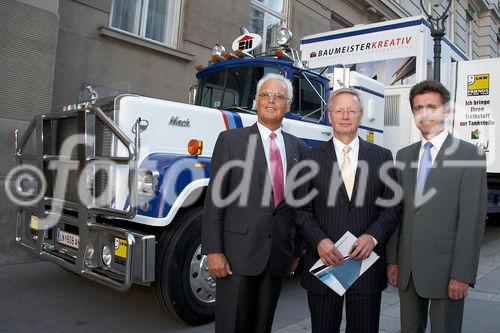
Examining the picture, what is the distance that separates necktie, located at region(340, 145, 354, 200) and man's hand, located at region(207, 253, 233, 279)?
2.48 ft

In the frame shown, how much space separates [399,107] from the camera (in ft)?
22.6

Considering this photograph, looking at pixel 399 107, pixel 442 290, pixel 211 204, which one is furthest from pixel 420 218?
pixel 399 107

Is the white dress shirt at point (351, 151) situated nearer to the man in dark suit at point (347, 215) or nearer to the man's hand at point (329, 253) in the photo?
the man in dark suit at point (347, 215)

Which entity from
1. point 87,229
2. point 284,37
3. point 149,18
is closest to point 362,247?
point 87,229

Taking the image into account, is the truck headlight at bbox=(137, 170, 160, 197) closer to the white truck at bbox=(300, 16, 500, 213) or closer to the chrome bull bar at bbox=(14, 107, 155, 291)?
the chrome bull bar at bbox=(14, 107, 155, 291)

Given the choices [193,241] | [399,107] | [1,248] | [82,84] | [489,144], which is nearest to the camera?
[193,241]

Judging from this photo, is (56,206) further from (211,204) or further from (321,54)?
(321,54)

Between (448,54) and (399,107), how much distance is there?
2335 millimetres

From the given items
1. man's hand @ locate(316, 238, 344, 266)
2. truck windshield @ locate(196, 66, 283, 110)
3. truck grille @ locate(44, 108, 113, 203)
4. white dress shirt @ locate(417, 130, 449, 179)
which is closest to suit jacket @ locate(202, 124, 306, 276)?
man's hand @ locate(316, 238, 344, 266)

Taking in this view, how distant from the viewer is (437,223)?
243cm

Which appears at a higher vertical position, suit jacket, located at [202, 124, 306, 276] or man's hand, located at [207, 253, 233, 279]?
suit jacket, located at [202, 124, 306, 276]

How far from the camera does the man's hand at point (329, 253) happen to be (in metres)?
2.34

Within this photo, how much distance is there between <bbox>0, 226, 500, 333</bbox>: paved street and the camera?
4.02m

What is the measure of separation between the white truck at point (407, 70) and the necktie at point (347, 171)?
3.99 metres
